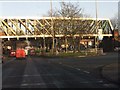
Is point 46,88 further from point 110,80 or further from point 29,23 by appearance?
point 29,23

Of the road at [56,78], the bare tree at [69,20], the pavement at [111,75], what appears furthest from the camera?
the bare tree at [69,20]

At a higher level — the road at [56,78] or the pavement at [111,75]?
the pavement at [111,75]

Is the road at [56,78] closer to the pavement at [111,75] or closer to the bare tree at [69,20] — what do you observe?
the pavement at [111,75]

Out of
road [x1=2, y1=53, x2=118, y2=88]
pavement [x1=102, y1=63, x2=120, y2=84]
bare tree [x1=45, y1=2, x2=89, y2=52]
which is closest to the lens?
road [x1=2, y1=53, x2=118, y2=88]

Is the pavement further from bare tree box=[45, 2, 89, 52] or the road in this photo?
bare tree box=[45, 2, 89, 52]

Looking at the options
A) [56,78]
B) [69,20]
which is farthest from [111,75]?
[69,20]

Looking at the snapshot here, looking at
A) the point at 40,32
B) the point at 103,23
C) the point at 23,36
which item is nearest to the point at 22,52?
the point at 40,32

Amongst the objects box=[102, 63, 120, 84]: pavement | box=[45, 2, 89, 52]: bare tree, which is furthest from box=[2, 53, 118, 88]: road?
box=[45, 2, 89, 52]: bare tree

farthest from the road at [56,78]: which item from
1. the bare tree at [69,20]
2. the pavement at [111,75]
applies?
the bare tree at [69,20]

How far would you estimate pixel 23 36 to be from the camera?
12119 centimetres

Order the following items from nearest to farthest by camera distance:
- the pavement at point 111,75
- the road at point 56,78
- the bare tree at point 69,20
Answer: the road at point 56,78 → the pavement at point 111,75 → the bare tree at point 69,20

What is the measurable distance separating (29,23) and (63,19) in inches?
2200

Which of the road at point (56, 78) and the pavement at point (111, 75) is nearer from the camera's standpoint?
the road at point (56, 78)

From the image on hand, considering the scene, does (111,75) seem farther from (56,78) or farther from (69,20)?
(69,20)
